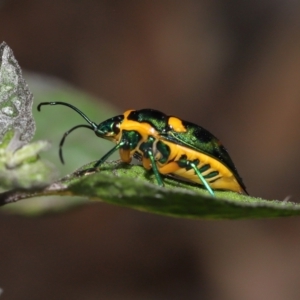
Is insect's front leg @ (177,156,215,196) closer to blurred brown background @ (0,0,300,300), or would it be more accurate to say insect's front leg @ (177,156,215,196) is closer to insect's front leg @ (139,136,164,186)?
insect's front leg @ (139,136,164,186)

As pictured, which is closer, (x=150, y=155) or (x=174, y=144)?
(x=150, y=155)

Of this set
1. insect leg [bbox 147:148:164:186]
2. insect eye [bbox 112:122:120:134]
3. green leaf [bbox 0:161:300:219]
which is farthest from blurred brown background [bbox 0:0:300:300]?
green leaf [bbox 0:161:300:219]

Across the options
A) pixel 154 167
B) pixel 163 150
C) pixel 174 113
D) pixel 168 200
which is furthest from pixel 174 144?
pixel 174 113

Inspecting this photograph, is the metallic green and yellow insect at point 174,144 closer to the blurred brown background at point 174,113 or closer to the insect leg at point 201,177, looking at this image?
the insect leg at point 201,177

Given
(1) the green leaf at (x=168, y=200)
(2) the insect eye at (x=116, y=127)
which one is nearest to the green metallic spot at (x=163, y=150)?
(2) the insect eye at (x=116, y=127)

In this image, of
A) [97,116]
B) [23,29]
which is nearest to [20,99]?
[97,116]

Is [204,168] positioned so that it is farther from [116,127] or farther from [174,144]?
[116,127]
